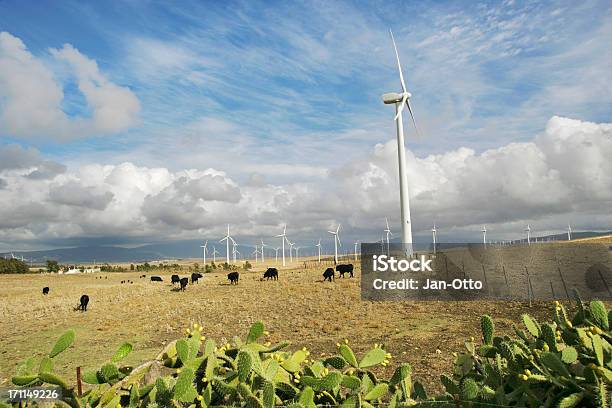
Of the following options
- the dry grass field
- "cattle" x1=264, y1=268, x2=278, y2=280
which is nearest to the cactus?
the dry grass field

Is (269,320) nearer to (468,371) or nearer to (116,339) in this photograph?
(116,339)

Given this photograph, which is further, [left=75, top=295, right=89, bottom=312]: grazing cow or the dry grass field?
[left=75, top=295, right=89, bottom=312]: grazing cow

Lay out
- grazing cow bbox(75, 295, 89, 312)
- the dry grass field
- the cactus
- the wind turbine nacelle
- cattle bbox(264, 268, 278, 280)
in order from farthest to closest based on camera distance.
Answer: the wind turbine nacelle → cattle bbox(264, 268, 278, 280) → grazing cow bbox(75, 295, 89, 312) → the dry grass field → the cactus

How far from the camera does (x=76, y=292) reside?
4075 cm

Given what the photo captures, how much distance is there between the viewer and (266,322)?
72.9 ft

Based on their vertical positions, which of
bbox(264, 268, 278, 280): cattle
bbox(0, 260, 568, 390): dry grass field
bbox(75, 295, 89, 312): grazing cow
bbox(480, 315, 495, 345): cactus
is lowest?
bbox(0, 260, 568, 390): dry grass field

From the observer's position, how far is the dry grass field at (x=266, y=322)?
1686 centimetres

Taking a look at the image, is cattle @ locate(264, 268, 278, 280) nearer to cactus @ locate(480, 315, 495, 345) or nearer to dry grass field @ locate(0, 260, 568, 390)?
dry grass field @ locate(0, 260, 568, 390)

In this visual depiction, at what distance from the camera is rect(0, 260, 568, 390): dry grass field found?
55.3ft

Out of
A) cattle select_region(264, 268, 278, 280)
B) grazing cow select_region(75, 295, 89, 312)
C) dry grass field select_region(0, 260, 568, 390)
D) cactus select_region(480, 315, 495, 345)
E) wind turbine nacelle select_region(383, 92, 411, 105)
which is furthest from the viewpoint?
wind turbine nacelle select_region(383, 92, 411, 105)

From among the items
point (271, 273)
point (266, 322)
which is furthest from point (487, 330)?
point (271, 273)

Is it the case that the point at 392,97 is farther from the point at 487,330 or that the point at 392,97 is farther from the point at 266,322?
the point at 487,330

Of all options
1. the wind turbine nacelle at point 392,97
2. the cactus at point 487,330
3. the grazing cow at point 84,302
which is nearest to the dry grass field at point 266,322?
the grazing cow at point 84,302

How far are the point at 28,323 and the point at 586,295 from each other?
93.3ft
